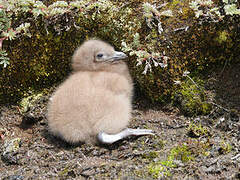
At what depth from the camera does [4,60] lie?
14.1 ft

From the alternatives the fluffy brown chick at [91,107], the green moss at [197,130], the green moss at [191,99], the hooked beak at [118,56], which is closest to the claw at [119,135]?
the fluffy brown chick at [91,107]

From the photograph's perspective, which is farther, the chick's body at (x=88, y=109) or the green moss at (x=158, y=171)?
the chick's body at (x=88, y=109)

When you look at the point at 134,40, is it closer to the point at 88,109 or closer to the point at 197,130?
the point at 88,109

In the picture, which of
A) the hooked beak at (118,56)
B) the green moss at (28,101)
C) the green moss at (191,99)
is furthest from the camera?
the green moss at (28,101)

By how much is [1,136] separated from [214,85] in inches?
123

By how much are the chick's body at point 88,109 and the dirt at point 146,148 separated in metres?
0.22

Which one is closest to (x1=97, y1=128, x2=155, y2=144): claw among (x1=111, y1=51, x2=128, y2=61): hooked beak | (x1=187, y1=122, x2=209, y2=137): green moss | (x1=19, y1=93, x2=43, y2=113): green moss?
(x1=187, y1=122, x2=209, y2=137): green moss

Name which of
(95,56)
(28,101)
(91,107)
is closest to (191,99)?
(91,107)

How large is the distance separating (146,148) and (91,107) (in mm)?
864

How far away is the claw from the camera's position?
3680 mm

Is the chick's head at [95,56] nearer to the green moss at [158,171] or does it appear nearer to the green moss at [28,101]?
the green moss at [28,101]

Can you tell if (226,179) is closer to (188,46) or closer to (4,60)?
(188,46)

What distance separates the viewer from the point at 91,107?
3.75m

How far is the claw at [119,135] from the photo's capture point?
12.1 feet
